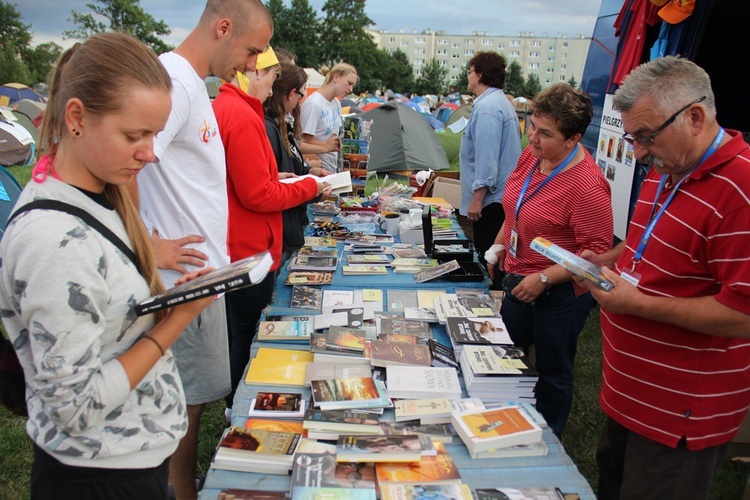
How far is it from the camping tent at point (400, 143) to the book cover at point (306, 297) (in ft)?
15.9

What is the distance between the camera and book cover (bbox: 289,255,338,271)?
9.64 ft

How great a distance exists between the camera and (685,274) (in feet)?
4.49

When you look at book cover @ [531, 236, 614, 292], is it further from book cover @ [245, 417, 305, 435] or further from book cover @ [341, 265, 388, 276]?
book cover @ [341, 265, 388, 276]

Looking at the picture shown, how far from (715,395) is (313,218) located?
3340 millimetres

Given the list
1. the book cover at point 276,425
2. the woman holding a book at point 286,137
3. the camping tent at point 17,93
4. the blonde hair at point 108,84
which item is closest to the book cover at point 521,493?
the book cover at point 276,425

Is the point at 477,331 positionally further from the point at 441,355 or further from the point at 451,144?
the point at 451,144

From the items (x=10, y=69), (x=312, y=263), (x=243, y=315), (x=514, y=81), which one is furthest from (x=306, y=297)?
(x=514, y=81)

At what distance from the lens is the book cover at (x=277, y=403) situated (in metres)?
1.60

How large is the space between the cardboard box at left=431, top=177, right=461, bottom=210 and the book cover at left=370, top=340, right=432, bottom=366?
144 inches

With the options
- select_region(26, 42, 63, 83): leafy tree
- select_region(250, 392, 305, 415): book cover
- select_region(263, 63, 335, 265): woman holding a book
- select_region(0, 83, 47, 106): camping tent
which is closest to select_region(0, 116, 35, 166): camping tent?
select_region(0, 83, 47, 106): camping tent

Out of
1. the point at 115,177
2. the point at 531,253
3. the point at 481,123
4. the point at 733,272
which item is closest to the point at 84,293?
the point at 115,177

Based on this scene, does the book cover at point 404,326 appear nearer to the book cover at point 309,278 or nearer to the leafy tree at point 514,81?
the book cover at point 309,278

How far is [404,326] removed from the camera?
220cm

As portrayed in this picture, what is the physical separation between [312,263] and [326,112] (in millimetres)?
2402
